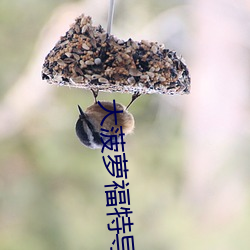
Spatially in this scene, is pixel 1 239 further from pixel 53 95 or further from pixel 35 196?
pixel 53 95

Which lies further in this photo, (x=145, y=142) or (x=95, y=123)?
(x=145, y=142)

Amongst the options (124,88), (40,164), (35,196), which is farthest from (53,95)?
(124,88)

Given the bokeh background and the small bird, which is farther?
the bokeh background

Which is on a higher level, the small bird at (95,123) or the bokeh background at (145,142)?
the bokeh background at (145,142)

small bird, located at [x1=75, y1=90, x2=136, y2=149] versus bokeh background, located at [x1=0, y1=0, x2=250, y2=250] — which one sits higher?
bokeh background, located at [x1=0, y1=0, x2=250, y2=250]

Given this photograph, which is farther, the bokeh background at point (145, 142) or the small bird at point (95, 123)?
the bokeh background at point (145, 142)

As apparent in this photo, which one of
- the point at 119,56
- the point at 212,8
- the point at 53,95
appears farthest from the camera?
the point at 53,95

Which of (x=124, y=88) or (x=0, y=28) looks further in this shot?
(x=0, y=28)

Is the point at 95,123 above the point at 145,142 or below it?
below
